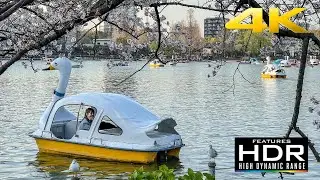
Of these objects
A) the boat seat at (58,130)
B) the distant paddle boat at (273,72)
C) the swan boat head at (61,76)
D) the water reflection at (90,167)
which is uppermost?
the swan boat head at (61,76)

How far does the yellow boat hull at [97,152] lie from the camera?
18.5 metres

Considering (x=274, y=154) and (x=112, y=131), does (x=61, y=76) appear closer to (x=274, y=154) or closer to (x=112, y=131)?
(x=112, y=131)

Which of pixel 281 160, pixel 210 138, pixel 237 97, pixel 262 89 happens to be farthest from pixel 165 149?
pixel 262 89

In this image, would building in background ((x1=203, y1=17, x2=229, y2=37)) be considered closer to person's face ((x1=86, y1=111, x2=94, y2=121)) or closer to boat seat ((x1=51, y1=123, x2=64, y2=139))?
person's face ((x1=86, y1=111, x2=94, y2=121))

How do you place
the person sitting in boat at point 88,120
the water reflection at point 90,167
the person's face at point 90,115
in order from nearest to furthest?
the water reflection at point 90,167 < the person sitting in boat at point 88,120 < the person's face at point 90,115

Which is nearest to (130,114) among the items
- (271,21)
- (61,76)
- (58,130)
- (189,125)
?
(58,130)

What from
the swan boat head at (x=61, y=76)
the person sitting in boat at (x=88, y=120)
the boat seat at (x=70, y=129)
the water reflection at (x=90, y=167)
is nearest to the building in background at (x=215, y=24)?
the water reflection at (x=90, y=167)

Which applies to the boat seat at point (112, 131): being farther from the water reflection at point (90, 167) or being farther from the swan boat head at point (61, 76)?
the swan boat head at point (61, 76)

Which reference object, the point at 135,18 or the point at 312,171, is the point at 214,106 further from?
the point at 135,18

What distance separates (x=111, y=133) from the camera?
62.3 feet

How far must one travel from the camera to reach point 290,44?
939 centimetres

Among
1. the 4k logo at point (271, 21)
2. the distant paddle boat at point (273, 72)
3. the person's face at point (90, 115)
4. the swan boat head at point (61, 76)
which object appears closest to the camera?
the 4k logo at point (271, 21)

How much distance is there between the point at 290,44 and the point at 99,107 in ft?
35.5

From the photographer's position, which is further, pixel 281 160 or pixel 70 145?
pixel 70 145
